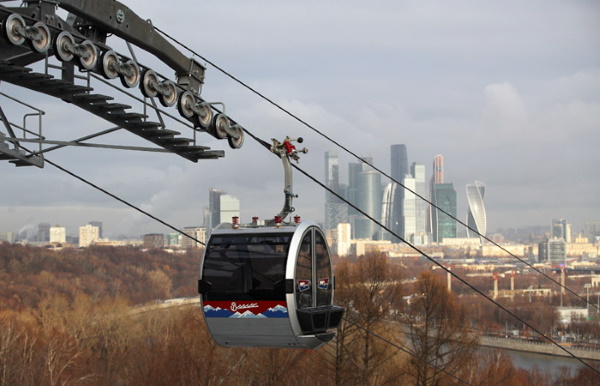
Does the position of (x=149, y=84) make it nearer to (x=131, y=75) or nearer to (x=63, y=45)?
(x=131, y=75)

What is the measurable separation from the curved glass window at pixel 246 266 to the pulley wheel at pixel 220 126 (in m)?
1.22

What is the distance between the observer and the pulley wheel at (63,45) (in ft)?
25.4

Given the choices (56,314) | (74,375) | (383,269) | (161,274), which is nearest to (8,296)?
(56,314)

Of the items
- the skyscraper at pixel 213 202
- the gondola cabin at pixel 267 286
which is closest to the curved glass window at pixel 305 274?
the gondola cabin at pixel 267 286

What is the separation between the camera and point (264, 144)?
411 inches

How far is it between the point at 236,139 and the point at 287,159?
0.69 meters

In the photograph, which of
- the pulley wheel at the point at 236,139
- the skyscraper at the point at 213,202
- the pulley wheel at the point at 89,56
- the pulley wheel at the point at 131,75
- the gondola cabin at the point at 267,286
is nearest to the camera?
the pulley wheel at the point at 89,56

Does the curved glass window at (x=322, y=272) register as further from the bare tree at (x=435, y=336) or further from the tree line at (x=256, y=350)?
the bare tree at (x=435, y=336)

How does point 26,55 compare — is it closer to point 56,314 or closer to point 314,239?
point 314,239

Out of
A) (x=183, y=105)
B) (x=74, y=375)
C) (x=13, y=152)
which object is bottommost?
(x=74, y=375)

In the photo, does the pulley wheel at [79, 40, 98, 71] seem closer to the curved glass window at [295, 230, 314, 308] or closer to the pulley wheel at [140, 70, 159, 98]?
the pulley wheel at [140, 70, 159, 98]

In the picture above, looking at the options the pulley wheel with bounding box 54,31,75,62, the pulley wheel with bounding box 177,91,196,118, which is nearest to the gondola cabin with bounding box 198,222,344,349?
the pulley wheel with bounding box 177,91,196,118

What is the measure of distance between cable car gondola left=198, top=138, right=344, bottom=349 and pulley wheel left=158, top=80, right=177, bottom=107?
71.9 inches

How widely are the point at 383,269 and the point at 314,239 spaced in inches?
1150
